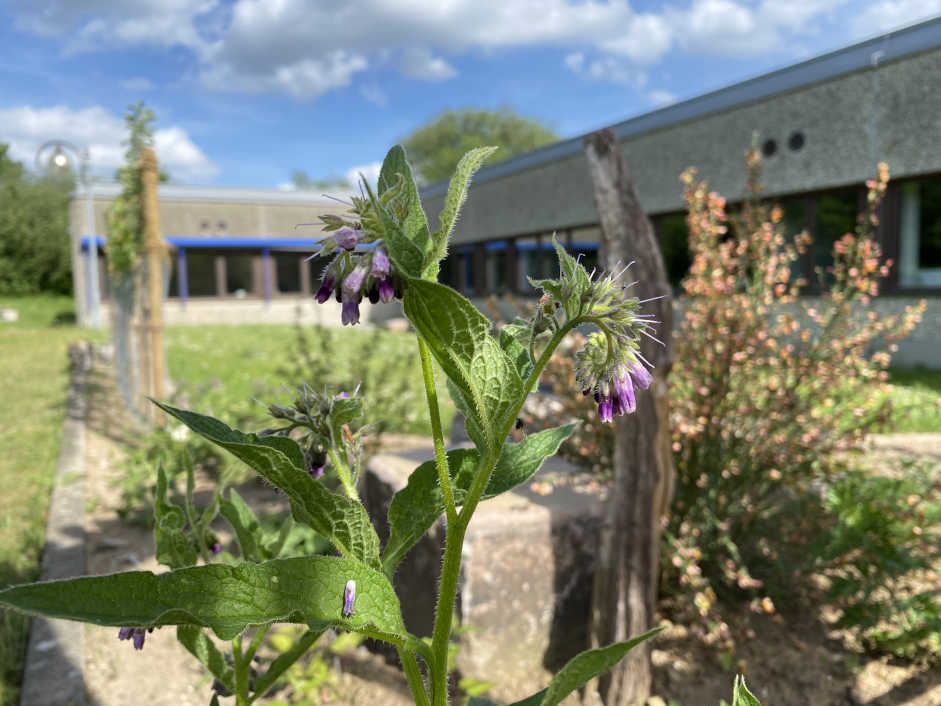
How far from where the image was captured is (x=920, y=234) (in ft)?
34.9

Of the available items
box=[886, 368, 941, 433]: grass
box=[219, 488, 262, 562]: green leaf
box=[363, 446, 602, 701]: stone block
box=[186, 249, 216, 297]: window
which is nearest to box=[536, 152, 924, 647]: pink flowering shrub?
box=[363, 446, 602, 701]: stone block

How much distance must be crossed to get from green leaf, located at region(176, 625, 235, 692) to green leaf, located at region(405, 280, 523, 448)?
635 millimetres

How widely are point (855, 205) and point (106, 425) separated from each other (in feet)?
35.7

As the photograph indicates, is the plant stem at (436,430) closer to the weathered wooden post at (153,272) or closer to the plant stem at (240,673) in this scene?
the plant stem at (240,673)

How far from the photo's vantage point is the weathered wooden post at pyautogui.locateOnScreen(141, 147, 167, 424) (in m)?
6.26

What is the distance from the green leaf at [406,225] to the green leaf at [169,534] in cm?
57

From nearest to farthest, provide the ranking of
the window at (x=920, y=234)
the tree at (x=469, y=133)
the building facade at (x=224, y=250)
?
1. the window at (x=920, y=234)
2. the building facade at (x=224, y=250)
3. the tree at (x=469, y=133)

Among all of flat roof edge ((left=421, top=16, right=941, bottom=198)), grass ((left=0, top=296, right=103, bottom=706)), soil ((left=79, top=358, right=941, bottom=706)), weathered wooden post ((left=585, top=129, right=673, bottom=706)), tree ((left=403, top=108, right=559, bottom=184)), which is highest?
tree ((left=403, top=108, right=559, bottom=184))

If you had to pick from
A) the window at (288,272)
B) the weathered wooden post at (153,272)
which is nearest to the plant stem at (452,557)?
the weathered wooden post at (153,272)

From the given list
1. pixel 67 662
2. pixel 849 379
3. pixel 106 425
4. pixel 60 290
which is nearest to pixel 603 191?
pixel 849 379

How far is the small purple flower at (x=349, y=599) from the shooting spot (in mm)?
723

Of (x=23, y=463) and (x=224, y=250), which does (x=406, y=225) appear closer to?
(x=23, y=463)

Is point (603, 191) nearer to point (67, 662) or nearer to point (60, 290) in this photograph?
point (67, 662)

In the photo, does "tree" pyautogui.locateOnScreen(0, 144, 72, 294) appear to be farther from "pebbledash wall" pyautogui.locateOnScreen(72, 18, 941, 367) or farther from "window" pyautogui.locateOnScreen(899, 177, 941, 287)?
"window" pyautogui.locateOnScreen(899, 177, 941, 287)
